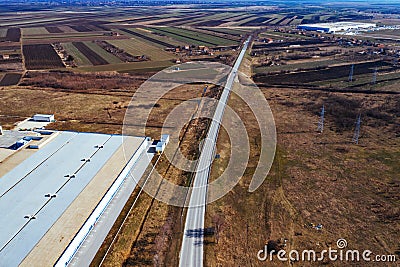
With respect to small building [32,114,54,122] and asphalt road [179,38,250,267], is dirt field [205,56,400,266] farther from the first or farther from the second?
small building [32,114,54,122]

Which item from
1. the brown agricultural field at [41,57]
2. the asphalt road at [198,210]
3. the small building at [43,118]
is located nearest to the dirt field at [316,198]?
the asphalt road at [198,210]

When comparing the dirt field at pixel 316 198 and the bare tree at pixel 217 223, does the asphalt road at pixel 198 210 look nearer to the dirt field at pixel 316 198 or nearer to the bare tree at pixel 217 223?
the dirt field at pixel 316 198

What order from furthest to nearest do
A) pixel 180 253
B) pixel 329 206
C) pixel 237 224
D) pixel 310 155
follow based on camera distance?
pixel 310 155
pixel 329 206
pixel 237 224
pixel 180 253

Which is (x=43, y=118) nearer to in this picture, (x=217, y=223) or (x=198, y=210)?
(x=198, y=210)

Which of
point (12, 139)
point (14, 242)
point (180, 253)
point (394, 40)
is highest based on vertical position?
point (394, 40)

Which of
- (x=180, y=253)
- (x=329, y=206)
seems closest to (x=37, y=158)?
(x=180, y=253)

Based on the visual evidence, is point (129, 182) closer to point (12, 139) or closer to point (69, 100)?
point (12, 139)
